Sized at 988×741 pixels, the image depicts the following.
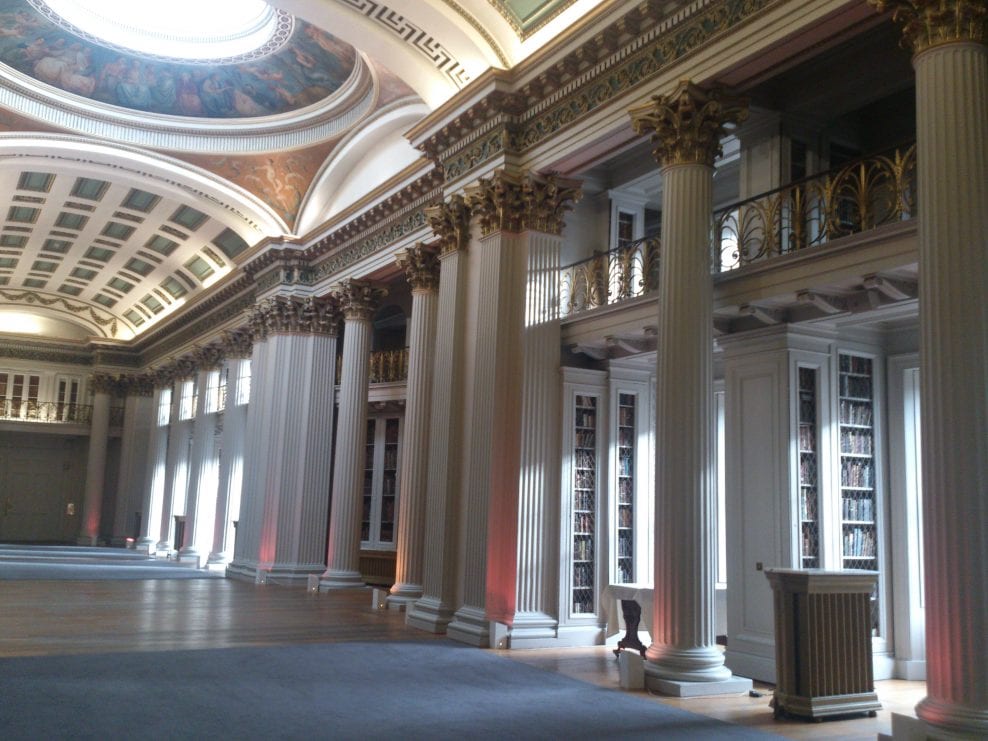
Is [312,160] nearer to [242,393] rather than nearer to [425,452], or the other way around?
[242,393]

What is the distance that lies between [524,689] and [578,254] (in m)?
6.29

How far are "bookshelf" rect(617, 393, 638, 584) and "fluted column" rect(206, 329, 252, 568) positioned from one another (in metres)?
12.0

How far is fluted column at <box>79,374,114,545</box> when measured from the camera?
3241 cm

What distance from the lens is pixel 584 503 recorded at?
37.8 ft

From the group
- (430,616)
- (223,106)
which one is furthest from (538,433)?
(223,106)

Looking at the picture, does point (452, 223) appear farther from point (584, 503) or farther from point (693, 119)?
point (693, 119)

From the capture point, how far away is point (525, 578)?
10961 mm

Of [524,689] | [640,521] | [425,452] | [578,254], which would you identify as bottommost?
[524,689]

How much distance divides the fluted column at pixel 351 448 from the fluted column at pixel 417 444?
3144mm

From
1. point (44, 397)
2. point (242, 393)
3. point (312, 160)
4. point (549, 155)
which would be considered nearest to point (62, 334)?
point (44, 397)

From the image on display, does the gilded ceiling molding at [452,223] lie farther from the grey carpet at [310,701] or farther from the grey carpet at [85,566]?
Answer: the grey carpet at [85,566]

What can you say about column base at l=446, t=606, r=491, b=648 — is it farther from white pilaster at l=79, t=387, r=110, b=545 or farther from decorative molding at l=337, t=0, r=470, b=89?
white pilaster at l=79, t=387, r=110, b=545

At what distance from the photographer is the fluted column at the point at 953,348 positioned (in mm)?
5801

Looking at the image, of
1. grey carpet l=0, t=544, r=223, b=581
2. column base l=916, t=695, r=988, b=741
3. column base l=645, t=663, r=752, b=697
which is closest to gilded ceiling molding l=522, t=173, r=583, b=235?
column base l=645, t=663, r=752, b=697
